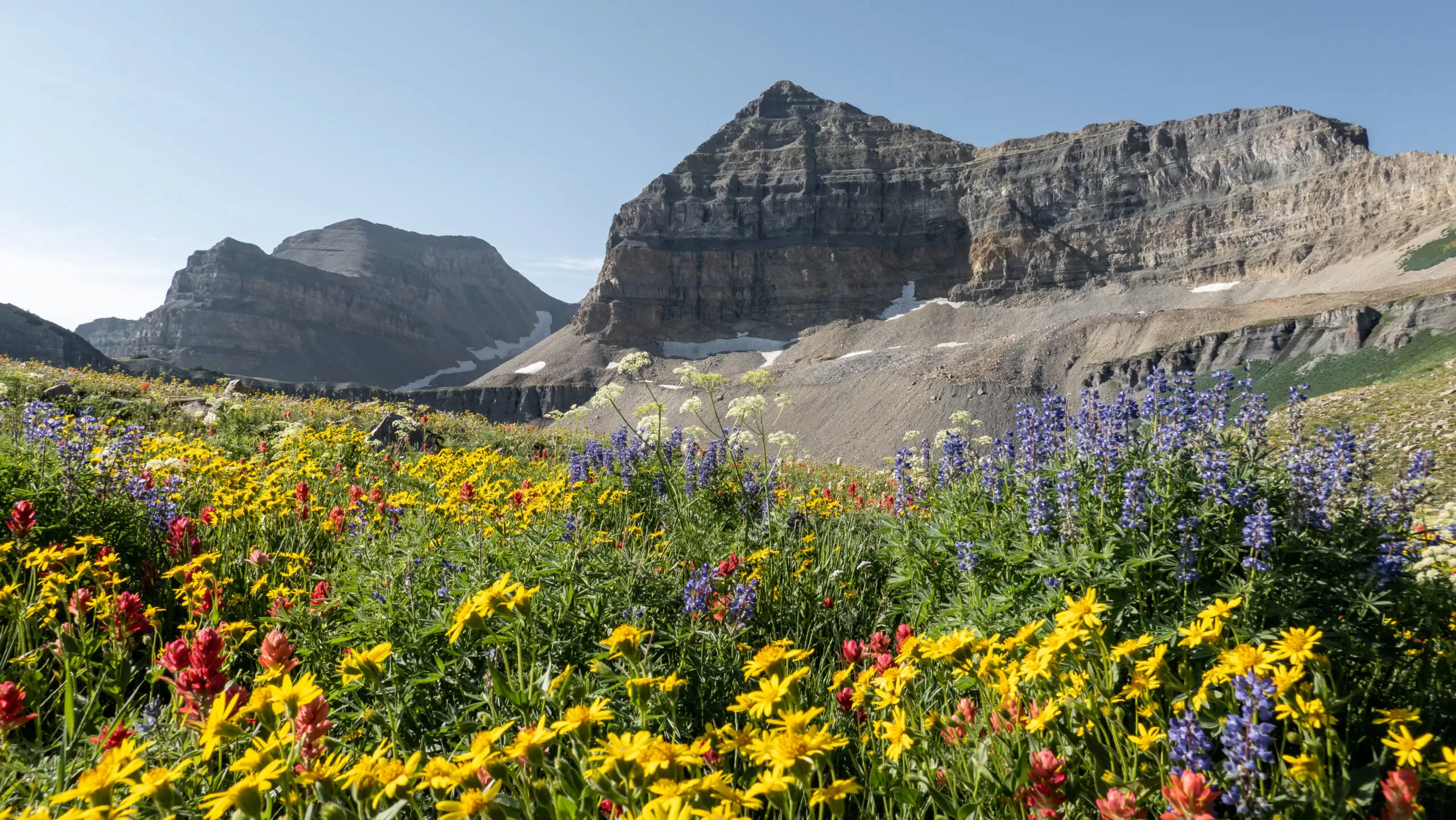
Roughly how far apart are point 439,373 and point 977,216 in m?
125

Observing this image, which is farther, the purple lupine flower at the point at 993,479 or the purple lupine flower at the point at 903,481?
the purple lupine flower at the point at 903,481

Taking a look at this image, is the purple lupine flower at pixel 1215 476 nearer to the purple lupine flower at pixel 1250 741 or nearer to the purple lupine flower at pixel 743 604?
the purple lupine flower at pixel 1250 741

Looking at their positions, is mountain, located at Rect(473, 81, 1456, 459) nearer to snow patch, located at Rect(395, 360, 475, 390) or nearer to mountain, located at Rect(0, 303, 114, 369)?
snow patch, located at Rect(395, 360, 475, 390)

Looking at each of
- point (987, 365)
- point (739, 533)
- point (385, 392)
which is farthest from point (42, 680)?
point (385, 392)

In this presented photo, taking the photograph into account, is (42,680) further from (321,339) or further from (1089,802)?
(321,339)

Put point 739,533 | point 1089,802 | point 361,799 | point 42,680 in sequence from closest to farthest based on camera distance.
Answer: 1. point 361,799
2. point 1089,802
3. point 42,680
4. point 739,533

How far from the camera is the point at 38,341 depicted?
91750 millimetres

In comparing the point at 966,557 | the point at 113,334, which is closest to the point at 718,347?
the point at 966,557

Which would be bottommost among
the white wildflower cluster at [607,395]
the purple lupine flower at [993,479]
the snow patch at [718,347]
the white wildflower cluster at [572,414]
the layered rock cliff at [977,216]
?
the purple lupine flower at [993,479]

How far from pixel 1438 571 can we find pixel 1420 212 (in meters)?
95.0

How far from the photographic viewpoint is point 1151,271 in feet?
276

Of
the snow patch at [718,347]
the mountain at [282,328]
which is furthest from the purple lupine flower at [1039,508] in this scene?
the mountain at [282,328]

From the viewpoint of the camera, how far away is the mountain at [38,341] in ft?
296

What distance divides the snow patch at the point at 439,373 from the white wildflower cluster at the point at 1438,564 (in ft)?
473
